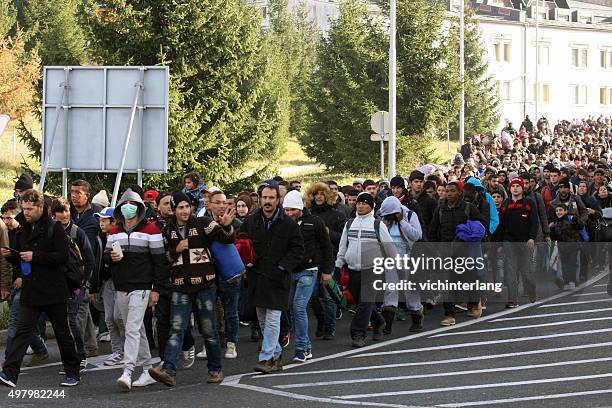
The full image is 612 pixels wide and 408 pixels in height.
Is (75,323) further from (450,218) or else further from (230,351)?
(450,218)

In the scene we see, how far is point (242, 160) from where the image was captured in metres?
28.3

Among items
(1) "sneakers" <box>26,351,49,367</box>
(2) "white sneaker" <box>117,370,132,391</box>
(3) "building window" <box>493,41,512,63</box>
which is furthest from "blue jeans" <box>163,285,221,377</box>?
(3) "building window" <box>493,41,512,63</box>

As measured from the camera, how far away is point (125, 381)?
10.4m

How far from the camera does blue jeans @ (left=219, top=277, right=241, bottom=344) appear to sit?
12578mm

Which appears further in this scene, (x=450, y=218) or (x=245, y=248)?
(x=450, y=218)

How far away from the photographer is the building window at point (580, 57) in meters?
96.3

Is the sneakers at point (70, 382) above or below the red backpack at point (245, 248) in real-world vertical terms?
below

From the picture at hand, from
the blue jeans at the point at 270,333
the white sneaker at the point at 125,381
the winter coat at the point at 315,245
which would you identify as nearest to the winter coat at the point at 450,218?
the winter coat at the point at 315,245

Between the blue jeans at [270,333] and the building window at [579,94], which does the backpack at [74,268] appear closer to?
the blue jeans at [270,333]

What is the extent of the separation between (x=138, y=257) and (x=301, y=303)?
79.6 inches

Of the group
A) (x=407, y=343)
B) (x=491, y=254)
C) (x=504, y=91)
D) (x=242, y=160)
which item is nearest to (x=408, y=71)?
(x=242, y=160)

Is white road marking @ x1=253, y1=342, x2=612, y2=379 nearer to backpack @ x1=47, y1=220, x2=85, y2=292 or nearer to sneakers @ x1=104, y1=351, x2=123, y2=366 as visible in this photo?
sneakers @ x1=104, y1=351, x2=123, y2=366

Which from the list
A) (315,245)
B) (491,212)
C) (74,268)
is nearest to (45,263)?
(74,268)

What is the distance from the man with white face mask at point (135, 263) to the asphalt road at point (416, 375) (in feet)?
2.18
